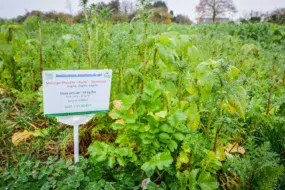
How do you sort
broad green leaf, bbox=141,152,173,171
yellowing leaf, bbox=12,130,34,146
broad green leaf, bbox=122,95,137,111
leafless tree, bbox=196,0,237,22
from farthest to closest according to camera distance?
1. leafless tree, bbox=196,0,237,22
2. yellowing leaf, bbox=12,130,34,146
3. broad green leaf, bbox=122,95,137,111
4. broad green leaf, bbox=141,152,173,171

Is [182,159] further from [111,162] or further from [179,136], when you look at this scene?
[111,162]

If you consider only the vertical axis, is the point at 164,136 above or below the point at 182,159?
above

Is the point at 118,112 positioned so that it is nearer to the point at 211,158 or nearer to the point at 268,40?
the point at 211,158

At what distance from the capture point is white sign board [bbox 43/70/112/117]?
168cm

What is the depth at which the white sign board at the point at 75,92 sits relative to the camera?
168 cm

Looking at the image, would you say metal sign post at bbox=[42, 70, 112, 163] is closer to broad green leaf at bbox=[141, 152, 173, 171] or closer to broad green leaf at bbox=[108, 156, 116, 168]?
broad green leaf at bbox=[108, 156, 116, 168]

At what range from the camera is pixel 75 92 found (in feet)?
5.76

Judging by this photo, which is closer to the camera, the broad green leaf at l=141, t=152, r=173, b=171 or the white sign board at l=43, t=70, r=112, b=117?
the broad green leaf at l=141, t=152, r=173, b=171

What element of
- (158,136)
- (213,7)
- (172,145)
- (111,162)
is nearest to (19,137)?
(111,162)

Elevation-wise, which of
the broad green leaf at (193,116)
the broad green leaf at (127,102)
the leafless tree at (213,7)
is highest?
the leafless tree at (213,7)

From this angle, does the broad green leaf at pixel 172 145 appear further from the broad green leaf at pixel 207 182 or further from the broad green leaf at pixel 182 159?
the broad green leaf at pixel 207 182

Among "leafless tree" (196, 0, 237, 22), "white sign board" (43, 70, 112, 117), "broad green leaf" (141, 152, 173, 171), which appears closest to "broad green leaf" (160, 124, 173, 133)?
"broad green leaf" (141, 152, 173, 171)

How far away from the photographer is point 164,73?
87.5 inches

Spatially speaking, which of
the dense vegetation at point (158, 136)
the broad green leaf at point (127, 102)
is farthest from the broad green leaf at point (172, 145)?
the broad green leaf at point (127, 102)
